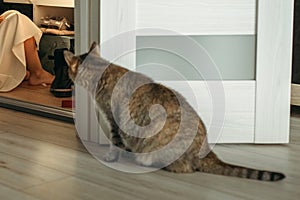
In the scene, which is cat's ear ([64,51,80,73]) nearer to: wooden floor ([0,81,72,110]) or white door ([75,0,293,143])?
white door ([75,0,293,143])

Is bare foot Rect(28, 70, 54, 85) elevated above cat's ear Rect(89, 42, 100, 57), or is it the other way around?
cat's ear Rect(89, 42, 100, 57)

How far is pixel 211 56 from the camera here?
8.43ft

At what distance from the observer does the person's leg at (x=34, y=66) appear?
4.13 meters

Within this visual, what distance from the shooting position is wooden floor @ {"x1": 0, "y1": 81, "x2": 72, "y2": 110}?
344 cm

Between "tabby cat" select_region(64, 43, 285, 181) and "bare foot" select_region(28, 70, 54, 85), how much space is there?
1.85 metres

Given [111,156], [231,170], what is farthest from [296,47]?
[111,156]

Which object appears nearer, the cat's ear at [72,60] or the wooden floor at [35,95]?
the cat's ear at [72,60]

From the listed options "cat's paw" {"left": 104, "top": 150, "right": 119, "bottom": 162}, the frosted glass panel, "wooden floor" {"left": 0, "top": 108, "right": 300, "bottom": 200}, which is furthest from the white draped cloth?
"cat's paw" {"left": 104, "top": 150, "right": 119, "bottom": 162}

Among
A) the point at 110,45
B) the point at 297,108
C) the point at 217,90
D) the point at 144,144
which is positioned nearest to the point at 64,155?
the point at 144,144

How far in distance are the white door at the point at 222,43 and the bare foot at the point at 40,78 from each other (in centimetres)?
157

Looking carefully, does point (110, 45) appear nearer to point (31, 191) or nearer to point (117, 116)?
point (117, 116)

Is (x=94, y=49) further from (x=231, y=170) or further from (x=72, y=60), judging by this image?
(x=231, y=170)

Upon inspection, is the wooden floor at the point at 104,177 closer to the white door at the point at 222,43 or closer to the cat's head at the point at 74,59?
the white door at the point at 222,43

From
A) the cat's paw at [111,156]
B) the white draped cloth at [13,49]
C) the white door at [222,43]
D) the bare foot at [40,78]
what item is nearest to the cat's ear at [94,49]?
the white door at [222,43]
